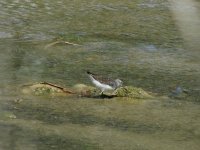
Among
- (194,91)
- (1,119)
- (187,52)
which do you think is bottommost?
(187,52)

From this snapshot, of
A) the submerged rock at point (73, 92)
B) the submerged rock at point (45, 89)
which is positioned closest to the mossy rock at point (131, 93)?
the submerged rock at point (73, 92)

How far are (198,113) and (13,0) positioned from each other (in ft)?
22.5

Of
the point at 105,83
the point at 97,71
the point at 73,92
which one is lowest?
the point at 97,71

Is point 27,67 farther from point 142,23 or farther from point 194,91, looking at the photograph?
point 142,23

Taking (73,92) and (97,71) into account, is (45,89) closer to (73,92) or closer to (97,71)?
(73,92)

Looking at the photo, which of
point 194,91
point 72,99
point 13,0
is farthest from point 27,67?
point 13,0

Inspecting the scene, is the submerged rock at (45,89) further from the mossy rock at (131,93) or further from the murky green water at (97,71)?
the mossy rock at (131,93)

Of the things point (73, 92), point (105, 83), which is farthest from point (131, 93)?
point (73, 92)

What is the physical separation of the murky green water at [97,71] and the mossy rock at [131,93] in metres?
0.09

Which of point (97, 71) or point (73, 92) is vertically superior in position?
point (73, 92)

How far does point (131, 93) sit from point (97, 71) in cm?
128

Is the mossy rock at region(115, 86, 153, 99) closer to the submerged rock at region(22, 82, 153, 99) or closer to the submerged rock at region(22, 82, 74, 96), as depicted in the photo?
the submerged rock at region(22, 82, 153, 99)

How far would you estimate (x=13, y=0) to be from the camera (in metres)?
12.0

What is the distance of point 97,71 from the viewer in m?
7.58
